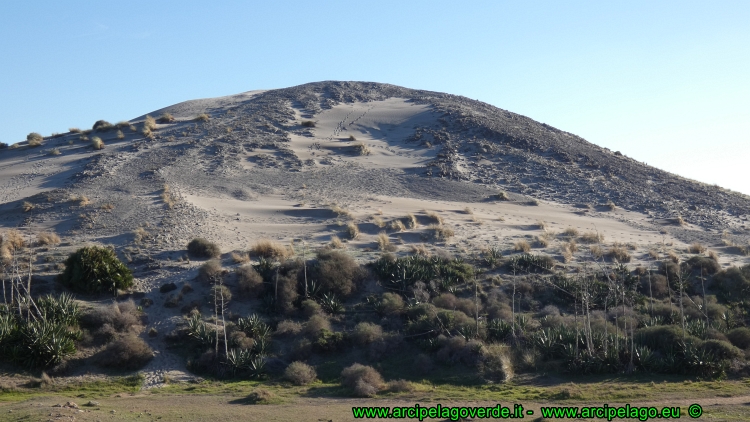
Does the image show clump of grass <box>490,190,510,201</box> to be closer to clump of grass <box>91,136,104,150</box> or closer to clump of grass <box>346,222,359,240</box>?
clump of grass <box>346,222,359,240</box>

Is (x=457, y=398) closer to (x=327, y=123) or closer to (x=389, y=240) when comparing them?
(x=389, y=240)

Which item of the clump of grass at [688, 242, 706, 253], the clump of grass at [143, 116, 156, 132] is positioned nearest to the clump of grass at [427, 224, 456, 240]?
the clump of grass at [688, 242, 706, 253]

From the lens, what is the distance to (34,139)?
5231cm

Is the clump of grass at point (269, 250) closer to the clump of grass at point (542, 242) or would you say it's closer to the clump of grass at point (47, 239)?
the clump of grass at point (47, 239)

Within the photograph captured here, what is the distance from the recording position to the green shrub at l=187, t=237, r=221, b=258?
90.2 ft

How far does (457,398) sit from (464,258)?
12233mm

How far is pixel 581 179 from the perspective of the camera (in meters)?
46.3

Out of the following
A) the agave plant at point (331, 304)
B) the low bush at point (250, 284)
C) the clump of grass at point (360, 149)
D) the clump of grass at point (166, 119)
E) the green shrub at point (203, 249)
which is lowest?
the agave plant at point (331, 304)

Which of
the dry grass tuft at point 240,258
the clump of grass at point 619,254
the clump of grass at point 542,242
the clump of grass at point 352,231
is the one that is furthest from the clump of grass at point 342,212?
the clump of grass at point 619,254

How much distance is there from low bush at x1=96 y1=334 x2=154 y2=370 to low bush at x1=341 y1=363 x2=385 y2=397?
5970mm

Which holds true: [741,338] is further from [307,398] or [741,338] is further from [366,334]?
[307,398]

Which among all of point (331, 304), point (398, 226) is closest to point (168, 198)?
point (398, 226)

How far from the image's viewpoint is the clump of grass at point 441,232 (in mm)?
31656

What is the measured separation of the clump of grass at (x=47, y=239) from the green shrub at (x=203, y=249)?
592 cm
